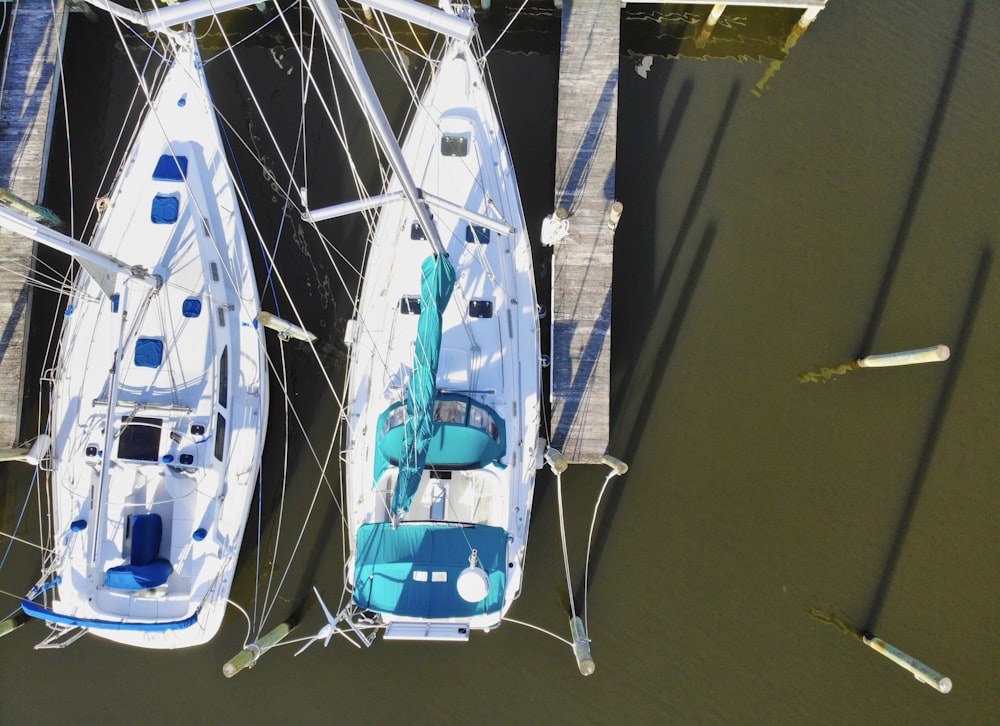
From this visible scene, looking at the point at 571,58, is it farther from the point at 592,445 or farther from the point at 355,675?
the point at 355,675

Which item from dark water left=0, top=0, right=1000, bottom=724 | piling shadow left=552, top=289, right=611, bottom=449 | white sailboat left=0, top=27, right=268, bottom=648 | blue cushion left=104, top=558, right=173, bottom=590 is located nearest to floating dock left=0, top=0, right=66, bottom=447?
dark water left=0, top=0, right=1000, bottom=724

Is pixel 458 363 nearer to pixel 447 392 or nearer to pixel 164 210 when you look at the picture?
pixel 447 392

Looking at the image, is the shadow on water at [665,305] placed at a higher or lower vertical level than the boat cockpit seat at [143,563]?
higher

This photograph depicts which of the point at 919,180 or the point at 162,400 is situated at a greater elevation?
the point at 919,180

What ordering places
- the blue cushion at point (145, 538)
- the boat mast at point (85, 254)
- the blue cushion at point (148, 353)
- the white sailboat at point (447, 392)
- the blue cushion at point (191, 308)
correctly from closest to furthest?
the boat mast at point (85, 254) → the white sailboat at point (447, 392) → the blue cushion at point (145, 538) → the blue cushion at point (148, 353) → the blue cushion at point (191, 308)

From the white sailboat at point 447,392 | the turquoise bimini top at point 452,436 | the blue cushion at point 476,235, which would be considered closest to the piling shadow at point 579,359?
the white sailboat at point 447,392

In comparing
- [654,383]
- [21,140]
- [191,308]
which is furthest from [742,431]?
[21,140]

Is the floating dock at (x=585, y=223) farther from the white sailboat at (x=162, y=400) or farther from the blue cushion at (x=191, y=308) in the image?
the blue cushion at (x=191, y=308)
